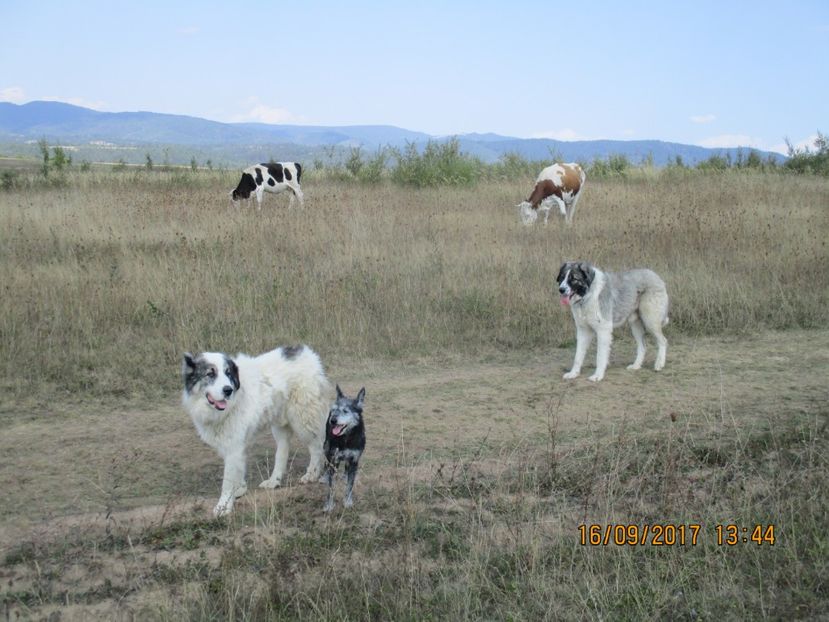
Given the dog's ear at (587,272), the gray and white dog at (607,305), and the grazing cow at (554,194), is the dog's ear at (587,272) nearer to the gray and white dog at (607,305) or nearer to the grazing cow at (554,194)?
the gray and white dog at (607,305)

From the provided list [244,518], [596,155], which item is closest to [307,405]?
[244,518]

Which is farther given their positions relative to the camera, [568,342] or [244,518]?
[568,342]

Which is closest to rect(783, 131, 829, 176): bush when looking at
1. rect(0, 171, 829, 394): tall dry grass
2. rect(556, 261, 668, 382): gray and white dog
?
rect(0, 171, 829, 394): tall dry grass

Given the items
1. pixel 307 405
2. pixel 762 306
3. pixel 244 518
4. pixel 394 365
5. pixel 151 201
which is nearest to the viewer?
pixel 244 518

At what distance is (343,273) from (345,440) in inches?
269

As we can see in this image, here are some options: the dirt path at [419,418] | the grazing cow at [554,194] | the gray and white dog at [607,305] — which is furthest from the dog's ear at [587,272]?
the grazing cow at [554,194]

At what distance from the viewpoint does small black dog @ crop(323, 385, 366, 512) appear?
533cm

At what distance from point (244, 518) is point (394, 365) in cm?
432

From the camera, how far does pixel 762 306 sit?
11391 mm

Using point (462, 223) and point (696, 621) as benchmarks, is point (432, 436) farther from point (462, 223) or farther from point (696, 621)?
point (462, 223)
